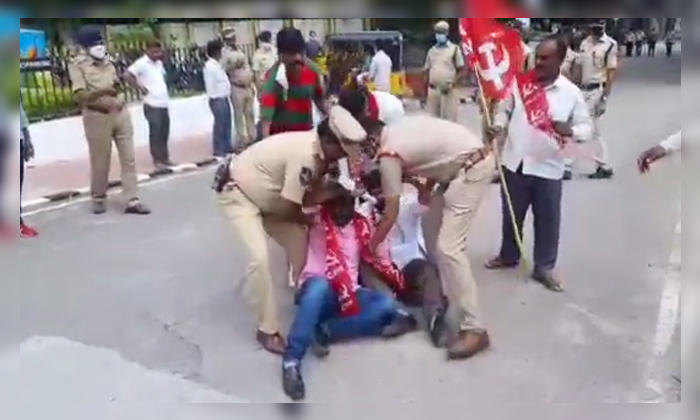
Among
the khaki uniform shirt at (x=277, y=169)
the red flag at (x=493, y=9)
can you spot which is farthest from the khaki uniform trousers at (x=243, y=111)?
the red flag at (x=493, y=9)

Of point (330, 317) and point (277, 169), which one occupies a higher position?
point (277, 169)

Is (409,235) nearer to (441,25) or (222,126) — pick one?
(441,25)

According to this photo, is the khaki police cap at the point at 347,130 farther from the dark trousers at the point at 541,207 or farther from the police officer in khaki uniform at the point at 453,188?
the dark trousers at the point at 541,207

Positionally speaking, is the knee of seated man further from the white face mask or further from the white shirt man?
the white shirt man

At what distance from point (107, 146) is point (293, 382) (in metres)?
3.69

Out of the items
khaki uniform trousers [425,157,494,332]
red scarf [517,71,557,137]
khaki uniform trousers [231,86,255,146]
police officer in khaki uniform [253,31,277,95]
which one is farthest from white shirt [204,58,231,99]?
khaki uniform trousers [425,157,494,332]

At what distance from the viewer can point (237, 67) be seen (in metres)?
9.73

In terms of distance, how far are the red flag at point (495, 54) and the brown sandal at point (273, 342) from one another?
1.67 m

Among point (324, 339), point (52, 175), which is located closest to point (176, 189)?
point (52, 175)

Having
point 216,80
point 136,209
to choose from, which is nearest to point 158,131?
point 216,80

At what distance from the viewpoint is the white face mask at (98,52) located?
632cm

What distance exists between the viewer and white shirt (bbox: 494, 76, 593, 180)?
15.8ft

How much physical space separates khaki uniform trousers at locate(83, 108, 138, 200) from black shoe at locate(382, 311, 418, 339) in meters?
3.35

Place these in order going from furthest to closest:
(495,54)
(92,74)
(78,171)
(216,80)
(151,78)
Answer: (216,80), (78,171), (151,78), (92,74), (495,54)
